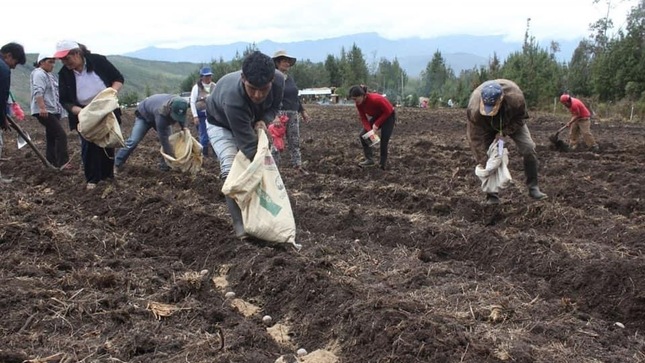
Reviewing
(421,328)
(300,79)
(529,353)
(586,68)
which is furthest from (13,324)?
(300,79)

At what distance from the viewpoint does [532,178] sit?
20.2 ft

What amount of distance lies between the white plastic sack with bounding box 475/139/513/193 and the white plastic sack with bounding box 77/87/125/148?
391cm

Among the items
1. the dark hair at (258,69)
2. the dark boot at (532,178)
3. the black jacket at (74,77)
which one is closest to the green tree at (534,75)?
the dark boot at (532,178)

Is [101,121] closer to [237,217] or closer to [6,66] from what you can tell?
[6,66]

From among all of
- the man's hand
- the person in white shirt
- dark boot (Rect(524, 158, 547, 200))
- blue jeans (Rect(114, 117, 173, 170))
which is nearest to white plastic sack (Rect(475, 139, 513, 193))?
dark boot (Rect(524, 158, 547, 200))

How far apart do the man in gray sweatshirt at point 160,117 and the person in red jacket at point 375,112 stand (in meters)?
2.32

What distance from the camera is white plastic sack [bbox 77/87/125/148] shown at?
19.4 feet

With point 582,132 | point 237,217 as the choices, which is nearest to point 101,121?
point 237,217

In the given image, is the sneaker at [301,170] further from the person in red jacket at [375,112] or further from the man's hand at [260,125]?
the man's hand at [260,125]

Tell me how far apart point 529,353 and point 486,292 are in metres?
Answer: 0.91

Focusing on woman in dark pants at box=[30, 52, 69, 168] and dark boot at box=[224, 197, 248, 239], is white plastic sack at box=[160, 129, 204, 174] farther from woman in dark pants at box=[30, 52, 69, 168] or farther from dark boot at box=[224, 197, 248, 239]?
dark boot at box=[224, 197, 248, 239]

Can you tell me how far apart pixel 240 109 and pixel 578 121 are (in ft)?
27.6

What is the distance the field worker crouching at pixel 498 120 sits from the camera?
217 inches

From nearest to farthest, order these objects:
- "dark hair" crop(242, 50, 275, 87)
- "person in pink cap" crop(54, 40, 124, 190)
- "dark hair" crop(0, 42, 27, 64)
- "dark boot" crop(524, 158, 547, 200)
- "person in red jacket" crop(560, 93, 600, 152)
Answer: "dark hair" crop(242, 50, 275, 87)
"person in pink cap" crop(54, 40, 124, 190)
"dark boot" crop(524, 158, 547, 200)
"dark hair" crop(0, 42, 27, 64)
"person in red jacket" crop(560, 93, 600, 152)
